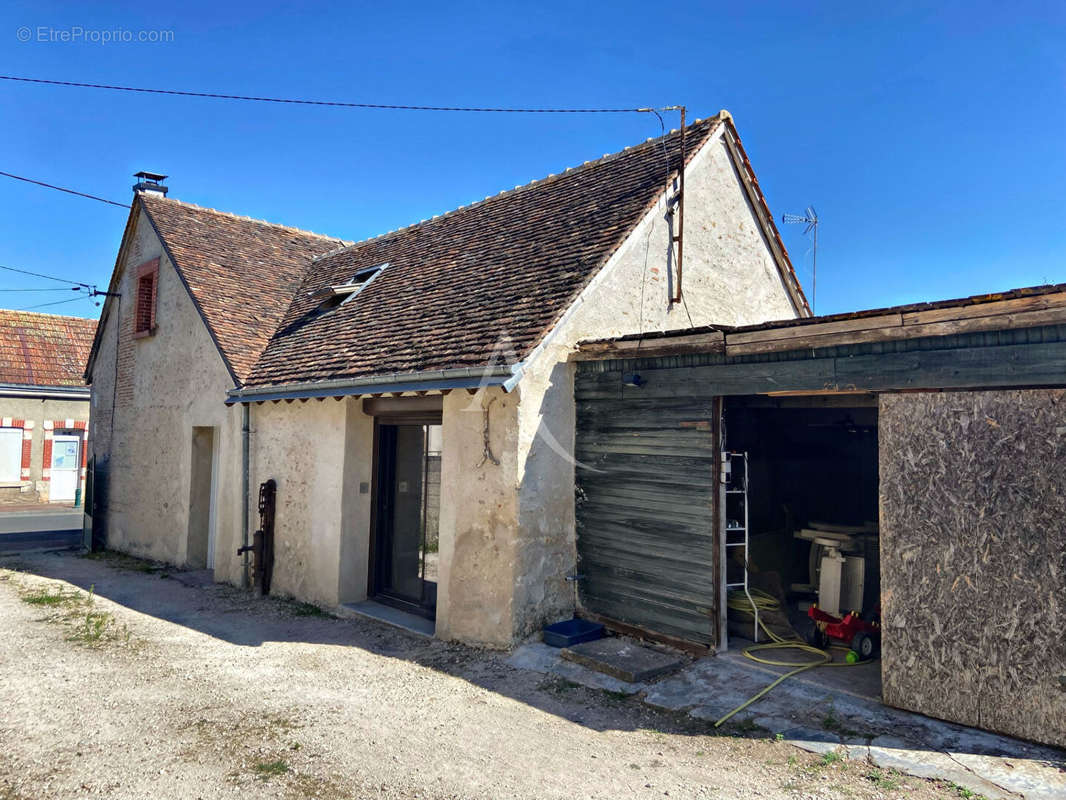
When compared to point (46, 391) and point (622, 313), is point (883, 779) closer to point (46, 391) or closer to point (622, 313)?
point (622, 313)

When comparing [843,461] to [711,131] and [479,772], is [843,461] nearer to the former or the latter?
[711,131]

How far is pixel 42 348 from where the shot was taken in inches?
960

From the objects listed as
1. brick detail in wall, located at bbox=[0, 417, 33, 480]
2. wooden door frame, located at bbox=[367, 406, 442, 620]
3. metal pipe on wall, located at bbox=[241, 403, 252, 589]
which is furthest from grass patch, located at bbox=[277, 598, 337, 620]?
brick detail in wall, located at bbox=[0, 417, 33, 480]

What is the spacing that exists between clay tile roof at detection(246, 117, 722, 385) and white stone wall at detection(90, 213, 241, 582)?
1.38 m

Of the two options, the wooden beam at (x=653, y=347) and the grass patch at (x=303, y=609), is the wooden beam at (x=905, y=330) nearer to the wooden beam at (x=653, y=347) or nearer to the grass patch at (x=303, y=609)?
the wooden beam at (x=653, y=347)

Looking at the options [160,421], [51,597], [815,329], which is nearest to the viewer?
[815,329]

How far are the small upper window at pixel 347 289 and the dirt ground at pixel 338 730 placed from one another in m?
5.97

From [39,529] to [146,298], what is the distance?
7275 mm

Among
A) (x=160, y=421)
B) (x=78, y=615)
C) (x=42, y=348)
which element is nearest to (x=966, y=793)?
(x=78, y=615)

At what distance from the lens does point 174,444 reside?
1311 cm

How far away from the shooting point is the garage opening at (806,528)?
7.03 m

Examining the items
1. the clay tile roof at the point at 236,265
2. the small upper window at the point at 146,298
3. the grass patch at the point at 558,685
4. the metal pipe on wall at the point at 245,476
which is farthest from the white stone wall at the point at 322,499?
the small upper window at the point at 146,298

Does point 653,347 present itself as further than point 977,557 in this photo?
Yes

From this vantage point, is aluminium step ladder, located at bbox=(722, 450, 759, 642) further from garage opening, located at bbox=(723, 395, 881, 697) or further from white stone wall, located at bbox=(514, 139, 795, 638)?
white stone wall, located at bbox=(514, 139, 795, 638)
